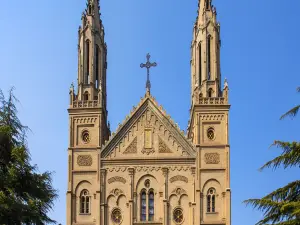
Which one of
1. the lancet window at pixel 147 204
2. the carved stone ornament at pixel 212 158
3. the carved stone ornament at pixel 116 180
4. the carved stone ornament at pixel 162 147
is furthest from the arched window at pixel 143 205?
the carved stone ornament at pixel 212 158

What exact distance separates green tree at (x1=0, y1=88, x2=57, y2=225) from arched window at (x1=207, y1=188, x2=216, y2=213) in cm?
2588

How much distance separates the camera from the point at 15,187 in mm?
19266

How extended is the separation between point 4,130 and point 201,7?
110 feet

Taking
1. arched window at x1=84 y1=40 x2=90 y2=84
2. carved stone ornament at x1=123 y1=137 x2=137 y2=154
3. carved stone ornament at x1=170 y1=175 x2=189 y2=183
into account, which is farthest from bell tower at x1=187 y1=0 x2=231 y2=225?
arched window at x1=84 y1=40 x2=90 y2=84

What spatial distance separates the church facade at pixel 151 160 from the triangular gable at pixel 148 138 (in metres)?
0.07

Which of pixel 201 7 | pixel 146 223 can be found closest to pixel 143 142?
pixel 146 223

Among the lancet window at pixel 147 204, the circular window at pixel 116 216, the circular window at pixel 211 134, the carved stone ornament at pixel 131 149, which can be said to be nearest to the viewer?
the circular window at pixel 116 216

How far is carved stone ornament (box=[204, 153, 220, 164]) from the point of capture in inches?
1815

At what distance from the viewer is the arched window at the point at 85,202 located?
45781mm

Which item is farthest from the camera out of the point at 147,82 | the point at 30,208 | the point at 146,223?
the point at 147,82

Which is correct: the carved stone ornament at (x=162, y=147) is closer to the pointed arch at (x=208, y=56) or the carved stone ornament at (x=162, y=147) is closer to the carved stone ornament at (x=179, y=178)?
the carved stone ornament at (x=179, y=178)

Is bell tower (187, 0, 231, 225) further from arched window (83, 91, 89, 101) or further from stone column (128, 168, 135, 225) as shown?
arched window (83, 91, 89, 101)

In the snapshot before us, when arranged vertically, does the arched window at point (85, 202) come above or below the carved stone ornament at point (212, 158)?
below

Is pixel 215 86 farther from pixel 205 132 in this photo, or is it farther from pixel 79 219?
pixel 79 219
